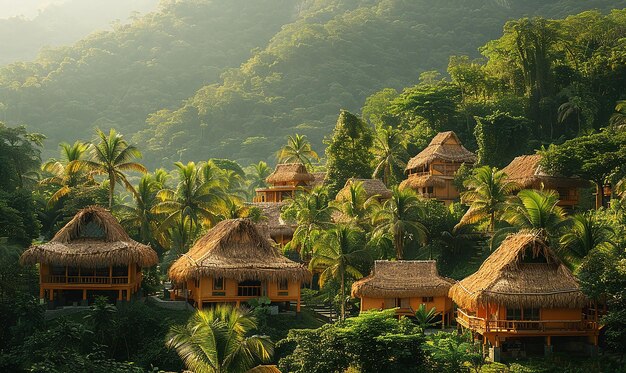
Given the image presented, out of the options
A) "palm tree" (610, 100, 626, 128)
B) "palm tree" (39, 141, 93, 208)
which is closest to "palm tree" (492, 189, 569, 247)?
"palm tree" (610, 100, 626, 128)

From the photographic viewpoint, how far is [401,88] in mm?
124062

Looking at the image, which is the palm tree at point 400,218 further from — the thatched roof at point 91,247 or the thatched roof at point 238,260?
the thatched roof at point 91,247

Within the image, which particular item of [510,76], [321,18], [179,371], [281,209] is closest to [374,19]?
[321,18]

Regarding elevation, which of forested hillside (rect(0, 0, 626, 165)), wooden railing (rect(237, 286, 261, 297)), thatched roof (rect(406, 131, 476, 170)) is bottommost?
wooden railing (rect(237, 286, 261, 297))

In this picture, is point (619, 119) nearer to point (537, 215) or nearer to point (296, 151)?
point (537, 215)

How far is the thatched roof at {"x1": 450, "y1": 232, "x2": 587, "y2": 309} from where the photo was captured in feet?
113

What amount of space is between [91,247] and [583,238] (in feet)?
77.2

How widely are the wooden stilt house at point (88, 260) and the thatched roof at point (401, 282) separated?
36.9ft

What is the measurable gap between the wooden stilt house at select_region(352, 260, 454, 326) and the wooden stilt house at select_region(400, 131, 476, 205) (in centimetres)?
1703

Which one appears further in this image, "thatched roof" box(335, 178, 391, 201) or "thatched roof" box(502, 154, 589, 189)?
"thatched roof" box(335, 178, 391, 201)

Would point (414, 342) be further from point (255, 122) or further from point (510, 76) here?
point (255, 122)

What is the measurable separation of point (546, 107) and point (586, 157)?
57.6 feet

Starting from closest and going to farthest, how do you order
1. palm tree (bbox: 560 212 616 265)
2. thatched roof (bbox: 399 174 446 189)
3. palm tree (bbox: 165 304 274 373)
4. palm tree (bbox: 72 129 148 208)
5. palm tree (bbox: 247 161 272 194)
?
palm tree (bbox: 165 304 274 373), palm tree (bbox: 560 212 616 265), palm tree (bbox: 72 129 148 208), thatched roof (bbox: 399 174 446 189), palm tree (bbox: 247 161 272 194)

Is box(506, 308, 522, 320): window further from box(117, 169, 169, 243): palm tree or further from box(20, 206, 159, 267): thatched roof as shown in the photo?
box(117, 169, 169, 243): palm tree
